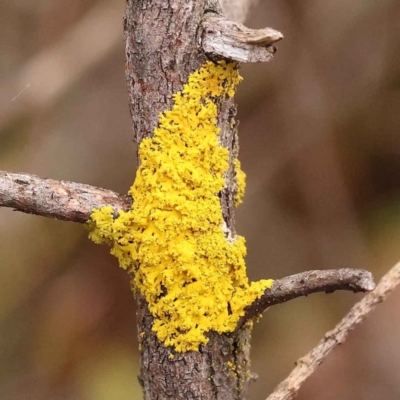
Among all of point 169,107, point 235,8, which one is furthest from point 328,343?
point 235,8

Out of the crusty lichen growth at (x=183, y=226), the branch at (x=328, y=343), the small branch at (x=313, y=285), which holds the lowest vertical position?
the branch at (x=328, y=343)

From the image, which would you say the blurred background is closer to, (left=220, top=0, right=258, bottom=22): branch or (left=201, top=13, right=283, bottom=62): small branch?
(left=220, top=0, right=258, bottom=22): branch

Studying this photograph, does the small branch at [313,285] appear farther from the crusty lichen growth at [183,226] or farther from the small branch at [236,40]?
the small branch at [236,40]

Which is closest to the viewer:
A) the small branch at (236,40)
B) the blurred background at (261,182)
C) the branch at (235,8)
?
the small branch at (236,40)

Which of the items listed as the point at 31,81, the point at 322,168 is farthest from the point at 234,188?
the point at 322,168

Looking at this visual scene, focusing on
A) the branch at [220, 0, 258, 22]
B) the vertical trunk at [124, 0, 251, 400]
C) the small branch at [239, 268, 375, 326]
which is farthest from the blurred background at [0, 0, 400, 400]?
the small branch at [239, 268, 375, 326]

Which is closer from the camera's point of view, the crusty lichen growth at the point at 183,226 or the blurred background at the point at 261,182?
the crusty lichen growth at the point at 183,226

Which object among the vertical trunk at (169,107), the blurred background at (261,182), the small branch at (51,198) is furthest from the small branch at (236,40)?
the blurred background at (261,182)

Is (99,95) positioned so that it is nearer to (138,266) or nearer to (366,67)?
(366,67)
